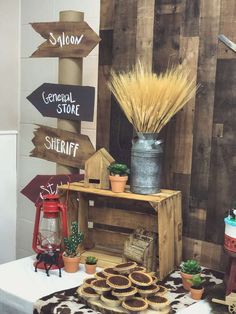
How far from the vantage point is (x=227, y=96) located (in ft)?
5.09

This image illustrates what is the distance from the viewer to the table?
1339 mm

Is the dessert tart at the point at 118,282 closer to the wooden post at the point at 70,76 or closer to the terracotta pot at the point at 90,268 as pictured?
the terracotta pot at the point at 90,268

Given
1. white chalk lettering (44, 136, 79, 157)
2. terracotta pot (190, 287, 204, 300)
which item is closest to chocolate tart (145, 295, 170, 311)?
terracotta pot (190, 287, 204, 300)

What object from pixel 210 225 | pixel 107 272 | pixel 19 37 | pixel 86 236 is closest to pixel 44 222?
pixel 86 236

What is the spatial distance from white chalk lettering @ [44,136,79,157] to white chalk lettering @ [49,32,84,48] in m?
0.39

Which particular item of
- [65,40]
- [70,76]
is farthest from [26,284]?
[65,40]

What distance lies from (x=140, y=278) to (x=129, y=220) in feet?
1.21

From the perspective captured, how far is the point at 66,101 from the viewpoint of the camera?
173cm

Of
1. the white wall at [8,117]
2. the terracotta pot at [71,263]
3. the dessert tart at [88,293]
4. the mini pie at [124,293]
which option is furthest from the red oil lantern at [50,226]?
the white wall at [8,117]

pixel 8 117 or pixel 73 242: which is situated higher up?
pixel 8 117

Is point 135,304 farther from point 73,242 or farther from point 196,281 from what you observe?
point 73,242

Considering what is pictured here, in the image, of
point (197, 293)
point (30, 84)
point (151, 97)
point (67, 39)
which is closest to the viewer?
point (197, 293)

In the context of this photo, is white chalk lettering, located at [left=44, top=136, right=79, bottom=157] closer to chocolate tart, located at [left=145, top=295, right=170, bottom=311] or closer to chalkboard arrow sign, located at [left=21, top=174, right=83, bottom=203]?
chalkboard arrow sign, located at [left=21, top=174, right=83, bottom=203]

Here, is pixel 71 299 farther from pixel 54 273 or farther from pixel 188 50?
pixel 188 50
